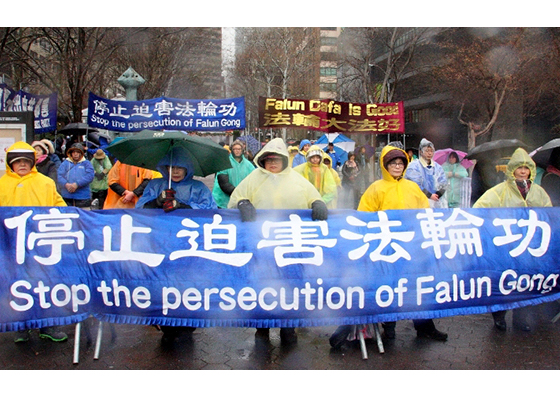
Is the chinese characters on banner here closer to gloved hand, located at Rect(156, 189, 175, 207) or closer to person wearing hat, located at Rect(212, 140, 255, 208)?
person wearing hat, located at Rect(212, 140, 255, 208)

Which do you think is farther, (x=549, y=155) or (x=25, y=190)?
(x=549, y=155)

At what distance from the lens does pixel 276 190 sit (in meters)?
4.41

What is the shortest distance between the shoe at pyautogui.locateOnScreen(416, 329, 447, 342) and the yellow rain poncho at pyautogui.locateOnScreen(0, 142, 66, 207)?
3412 millimetres

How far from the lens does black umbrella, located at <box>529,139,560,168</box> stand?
20.7 feet

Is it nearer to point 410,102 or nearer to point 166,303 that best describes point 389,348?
point 166,303

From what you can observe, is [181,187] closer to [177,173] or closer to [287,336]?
[177,173]

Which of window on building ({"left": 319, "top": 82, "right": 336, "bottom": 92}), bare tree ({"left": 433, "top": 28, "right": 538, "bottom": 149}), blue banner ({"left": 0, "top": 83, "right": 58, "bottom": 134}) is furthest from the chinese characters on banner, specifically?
window on building ({"left": 319, "top": 82, "right": 336, "bottom": 92})

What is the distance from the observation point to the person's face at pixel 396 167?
4516 millimetres

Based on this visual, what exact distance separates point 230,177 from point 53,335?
3181 millimetres

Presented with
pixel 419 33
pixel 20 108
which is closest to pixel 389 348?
pixel 20 108

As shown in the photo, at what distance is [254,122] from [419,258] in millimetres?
56662

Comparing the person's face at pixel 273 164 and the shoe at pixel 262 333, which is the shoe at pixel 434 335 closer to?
the shoe at pixel 262 333

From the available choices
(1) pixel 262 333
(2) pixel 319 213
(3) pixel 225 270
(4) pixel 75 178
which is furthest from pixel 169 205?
(4) pixel 75 178

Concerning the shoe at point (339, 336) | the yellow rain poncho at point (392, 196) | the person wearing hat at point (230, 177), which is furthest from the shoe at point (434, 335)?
the person wearing hat at point (230, 177)
